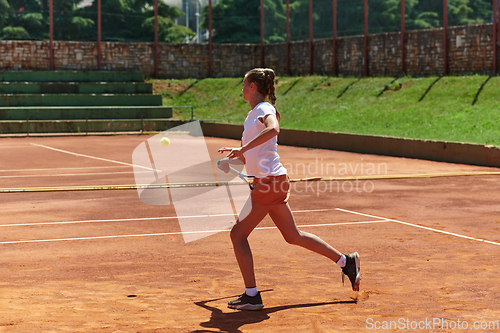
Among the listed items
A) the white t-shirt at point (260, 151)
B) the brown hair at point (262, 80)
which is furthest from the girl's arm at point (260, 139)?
the brown hair at point (262, 80)

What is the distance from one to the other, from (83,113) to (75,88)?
3749 millimetres

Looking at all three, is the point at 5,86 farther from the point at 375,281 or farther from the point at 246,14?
the point at 375,281

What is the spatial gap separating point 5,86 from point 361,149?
84.7 feet

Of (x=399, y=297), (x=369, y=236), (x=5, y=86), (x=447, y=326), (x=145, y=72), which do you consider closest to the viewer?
(x=447, y=326)

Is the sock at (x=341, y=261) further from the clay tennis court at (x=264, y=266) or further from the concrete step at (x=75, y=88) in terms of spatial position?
the concrete step at (x=75, y=88)

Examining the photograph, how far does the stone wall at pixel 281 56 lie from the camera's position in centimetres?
3356

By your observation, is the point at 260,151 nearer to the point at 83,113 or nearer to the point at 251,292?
the point at 251,292

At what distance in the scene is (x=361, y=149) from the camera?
25672 mm

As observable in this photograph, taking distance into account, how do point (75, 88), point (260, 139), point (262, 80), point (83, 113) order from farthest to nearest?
point (75, 88), point (83, 113), point (262, 80), point (260, 139)

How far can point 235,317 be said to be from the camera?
557cm

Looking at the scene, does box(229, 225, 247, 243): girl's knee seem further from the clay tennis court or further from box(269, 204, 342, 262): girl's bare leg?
the clay tennis court

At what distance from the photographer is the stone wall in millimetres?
33562

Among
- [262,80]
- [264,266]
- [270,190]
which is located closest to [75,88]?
[264,266]

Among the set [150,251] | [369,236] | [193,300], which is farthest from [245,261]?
[369,236]
